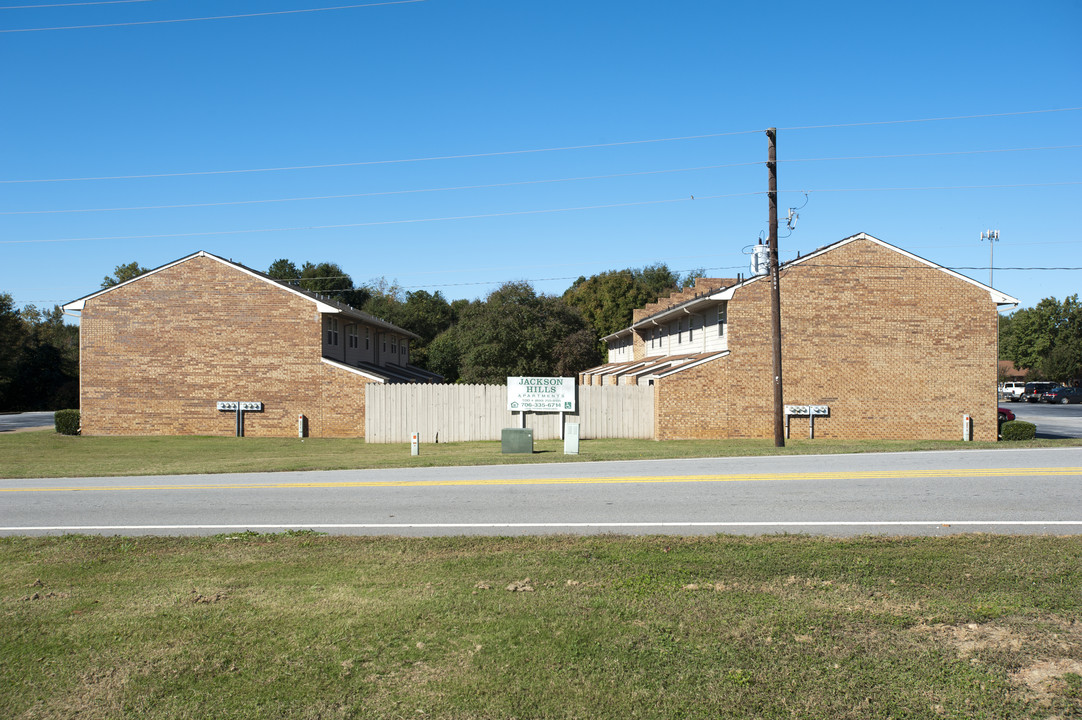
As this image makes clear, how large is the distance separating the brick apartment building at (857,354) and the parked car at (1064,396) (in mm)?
50028

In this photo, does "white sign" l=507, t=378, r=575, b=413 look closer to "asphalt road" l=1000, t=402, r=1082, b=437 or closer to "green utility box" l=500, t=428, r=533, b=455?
"green utility box" l=500, t=428, r=533, b=455

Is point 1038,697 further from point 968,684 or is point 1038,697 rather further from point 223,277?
point 223,277

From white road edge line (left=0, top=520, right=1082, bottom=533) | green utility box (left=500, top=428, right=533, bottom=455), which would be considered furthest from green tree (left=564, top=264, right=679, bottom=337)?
white road edge line (left=0, top=520, right=1082, bottom=533)

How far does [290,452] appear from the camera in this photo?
25750 millimetres

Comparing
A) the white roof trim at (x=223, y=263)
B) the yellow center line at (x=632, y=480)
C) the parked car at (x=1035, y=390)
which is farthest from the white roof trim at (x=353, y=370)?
the parked car at (x=1035, y=390)

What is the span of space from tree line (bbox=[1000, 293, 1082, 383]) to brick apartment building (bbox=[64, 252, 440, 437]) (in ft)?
A: 257

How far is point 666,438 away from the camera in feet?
96.5

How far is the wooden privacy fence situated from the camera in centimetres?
3025

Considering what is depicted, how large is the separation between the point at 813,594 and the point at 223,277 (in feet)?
108

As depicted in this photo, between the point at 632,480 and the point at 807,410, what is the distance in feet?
59.2

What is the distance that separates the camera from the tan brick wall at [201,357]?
34.1 meters

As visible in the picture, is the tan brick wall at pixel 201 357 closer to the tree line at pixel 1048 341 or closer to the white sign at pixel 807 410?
the white sign at pixel 807 410

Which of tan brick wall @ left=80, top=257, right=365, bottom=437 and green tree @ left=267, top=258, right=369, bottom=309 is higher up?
green tree @ left=267, top=258, right=369, bottom=309

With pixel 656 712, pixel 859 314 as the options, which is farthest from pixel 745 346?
pixel 656 712
